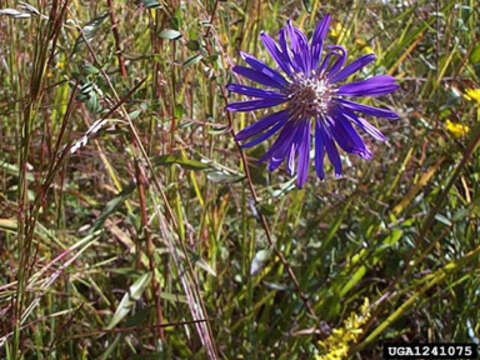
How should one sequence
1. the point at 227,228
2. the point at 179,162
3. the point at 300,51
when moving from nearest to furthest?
the point at 300,51
the point at 179,162
the point at 227,228

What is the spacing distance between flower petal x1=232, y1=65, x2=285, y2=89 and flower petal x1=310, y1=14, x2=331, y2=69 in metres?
0.07

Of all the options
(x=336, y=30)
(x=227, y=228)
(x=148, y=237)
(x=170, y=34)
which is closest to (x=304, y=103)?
(x=170, y=34)

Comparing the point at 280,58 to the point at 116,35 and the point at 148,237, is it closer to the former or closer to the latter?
the point at 116,35

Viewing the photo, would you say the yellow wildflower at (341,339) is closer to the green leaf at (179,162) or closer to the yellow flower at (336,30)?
the green leaf at (179,162)

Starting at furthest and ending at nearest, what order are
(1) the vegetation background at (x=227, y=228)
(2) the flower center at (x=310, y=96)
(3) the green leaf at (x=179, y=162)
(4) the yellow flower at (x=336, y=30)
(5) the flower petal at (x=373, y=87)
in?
(4) the yellow flower at (x=336, y=30) → (1) the vegetation background at (x=227, y=228) → (3) the green leaf at (x=179, y=162) → (2) the flower center at (x=310, y=96) → (5) the flower petal at (x=373, y=87)

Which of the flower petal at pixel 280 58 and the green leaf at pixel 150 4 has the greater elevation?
the green leaf at pixel 150 4

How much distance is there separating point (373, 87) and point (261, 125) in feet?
0.59

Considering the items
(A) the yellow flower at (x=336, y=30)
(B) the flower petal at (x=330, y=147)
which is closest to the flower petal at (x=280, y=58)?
(B) the flower petal at (x=330, y=147)

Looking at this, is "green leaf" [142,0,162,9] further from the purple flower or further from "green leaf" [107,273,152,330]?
"green leaf" [107,273,152,330]

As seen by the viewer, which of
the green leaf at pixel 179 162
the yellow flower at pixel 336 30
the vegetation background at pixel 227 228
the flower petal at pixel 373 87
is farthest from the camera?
the yellow flower at pixel 336 30

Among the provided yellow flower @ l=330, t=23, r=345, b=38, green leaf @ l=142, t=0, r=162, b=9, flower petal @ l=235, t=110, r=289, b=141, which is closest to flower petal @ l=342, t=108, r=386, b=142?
flower petal @ l=235, t=110, r=289, b=141

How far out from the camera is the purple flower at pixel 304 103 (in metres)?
0.86

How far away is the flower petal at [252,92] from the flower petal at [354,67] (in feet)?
0.31

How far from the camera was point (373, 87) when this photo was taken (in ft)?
2.68
